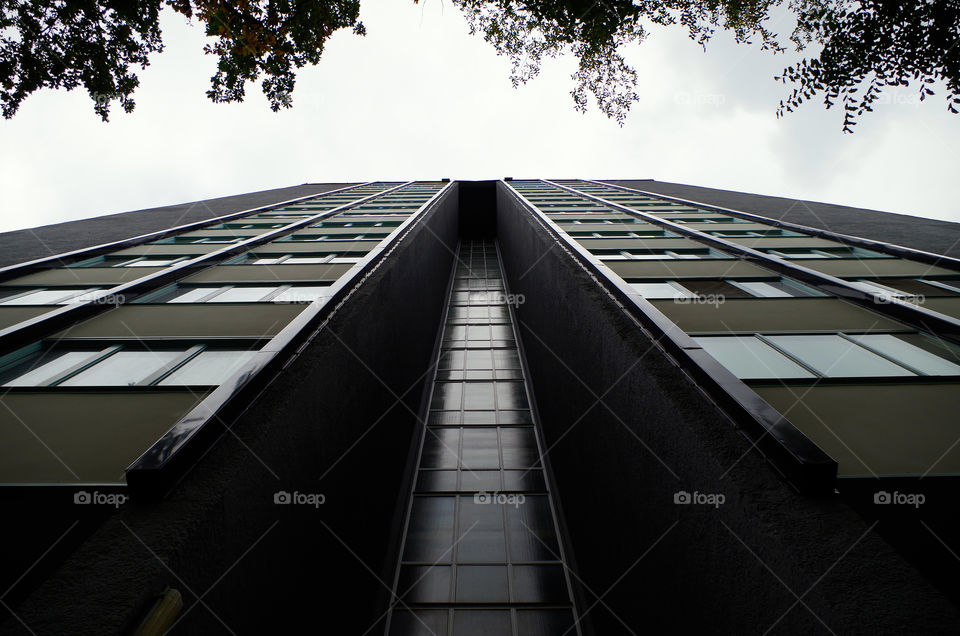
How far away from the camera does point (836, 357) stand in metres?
5.87

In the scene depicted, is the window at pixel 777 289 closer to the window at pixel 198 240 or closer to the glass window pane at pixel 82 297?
the glass window pane at pixel 82 297

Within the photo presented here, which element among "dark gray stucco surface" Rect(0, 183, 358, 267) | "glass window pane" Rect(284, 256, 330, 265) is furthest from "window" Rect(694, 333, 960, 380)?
"dark gray stucco surface" Rect(0, 183, 358, 267)

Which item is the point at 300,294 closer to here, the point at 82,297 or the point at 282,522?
the point at 82,297

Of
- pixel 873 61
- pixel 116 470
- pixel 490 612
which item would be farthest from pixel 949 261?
pixel 116 470

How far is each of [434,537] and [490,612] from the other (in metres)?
2.17

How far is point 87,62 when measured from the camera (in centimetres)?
474

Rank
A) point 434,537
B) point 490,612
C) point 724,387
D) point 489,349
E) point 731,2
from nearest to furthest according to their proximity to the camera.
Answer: point 724,387 → point 731,2 → point 490,612 → point 434,537 → point 489,349

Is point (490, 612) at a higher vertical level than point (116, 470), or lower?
lower

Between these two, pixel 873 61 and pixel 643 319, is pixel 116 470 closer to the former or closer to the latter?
pixel 643 319

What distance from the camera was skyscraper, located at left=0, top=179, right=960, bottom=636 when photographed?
311cm

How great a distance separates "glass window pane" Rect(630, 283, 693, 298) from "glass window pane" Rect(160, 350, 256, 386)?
773cm

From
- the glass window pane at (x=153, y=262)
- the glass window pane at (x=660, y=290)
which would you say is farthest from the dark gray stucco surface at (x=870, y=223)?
the glass window pane at (x=153, y=262)

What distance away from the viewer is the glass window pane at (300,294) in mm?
8664

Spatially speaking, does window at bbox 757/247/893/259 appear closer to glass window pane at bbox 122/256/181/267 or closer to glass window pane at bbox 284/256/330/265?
glass window pane at bbox 284/256/330/265
